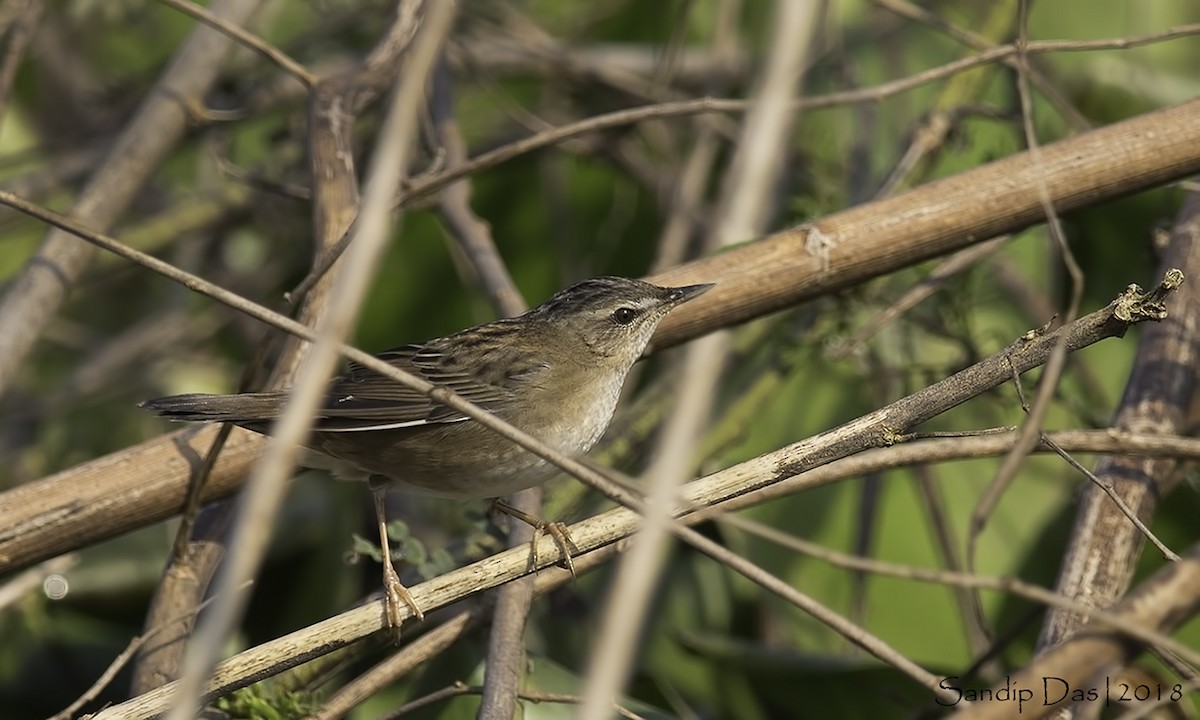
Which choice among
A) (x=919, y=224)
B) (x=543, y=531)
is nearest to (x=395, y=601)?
(x=543, y=531)

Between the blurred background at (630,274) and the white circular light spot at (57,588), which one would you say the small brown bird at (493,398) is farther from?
the white circular light spot at (57,588)

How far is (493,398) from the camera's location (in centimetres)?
375

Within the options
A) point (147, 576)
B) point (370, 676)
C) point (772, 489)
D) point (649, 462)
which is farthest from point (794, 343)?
point (147, 576)

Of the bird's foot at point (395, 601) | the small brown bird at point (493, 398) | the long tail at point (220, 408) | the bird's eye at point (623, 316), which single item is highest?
the bird's eye at point (623, 316)

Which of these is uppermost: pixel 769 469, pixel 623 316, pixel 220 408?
pixel 623 316

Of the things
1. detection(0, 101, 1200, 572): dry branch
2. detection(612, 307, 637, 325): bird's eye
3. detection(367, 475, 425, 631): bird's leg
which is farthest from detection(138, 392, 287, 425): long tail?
detection(612, 307, 637, 325): bird's eye

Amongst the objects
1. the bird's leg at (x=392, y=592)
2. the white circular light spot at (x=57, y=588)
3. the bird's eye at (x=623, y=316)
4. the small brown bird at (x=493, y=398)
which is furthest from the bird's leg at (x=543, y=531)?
the white circular light spot at (x=57, y=588)

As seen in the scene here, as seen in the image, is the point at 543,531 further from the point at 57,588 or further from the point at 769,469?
the point at 57,588

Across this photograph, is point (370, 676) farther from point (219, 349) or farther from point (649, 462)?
point (219, 349)

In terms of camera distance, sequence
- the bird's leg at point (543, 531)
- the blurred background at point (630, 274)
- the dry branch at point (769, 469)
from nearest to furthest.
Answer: the dry branch at point (769, 469) < the bird's leg at point (543, 531) < the blurred background at point (630, 274)

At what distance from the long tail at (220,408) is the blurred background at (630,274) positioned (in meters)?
0.50

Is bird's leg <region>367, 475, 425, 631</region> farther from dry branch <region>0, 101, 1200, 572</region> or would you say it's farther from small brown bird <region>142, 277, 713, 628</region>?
dry branch <region>0, 101, 1200, 572</region>

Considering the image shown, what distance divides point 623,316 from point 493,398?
425 mm

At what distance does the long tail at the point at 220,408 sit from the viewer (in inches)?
121
